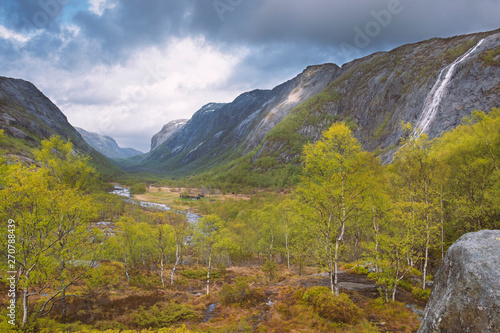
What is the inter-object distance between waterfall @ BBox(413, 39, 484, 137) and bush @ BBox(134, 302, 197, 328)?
91545 mm

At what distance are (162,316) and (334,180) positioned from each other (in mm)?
20345

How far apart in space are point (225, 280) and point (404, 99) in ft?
435

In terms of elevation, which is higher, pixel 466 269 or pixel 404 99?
pixel 404 99

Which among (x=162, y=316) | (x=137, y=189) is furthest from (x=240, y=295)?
(x=137, y=189)

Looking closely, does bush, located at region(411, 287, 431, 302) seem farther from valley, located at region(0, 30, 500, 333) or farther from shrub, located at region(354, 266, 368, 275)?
shrub, located at region(354, 266, 368, 275)

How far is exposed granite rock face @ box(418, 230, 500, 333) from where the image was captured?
23.0ft

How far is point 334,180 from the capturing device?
1844 centimetres

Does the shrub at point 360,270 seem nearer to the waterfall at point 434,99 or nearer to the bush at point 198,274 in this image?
the bush at point 198,274

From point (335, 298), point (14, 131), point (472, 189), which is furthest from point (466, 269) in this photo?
point (14, 131)

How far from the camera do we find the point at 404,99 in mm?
120500

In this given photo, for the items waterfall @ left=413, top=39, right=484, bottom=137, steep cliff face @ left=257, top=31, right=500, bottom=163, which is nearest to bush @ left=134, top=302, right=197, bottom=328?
steep cliff face @ left=257, top=31, right=500, bottom=163

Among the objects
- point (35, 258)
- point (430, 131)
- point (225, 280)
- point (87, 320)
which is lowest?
point (225, 280)

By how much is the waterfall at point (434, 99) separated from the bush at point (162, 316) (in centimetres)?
9155

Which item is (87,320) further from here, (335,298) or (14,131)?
(14,131)
